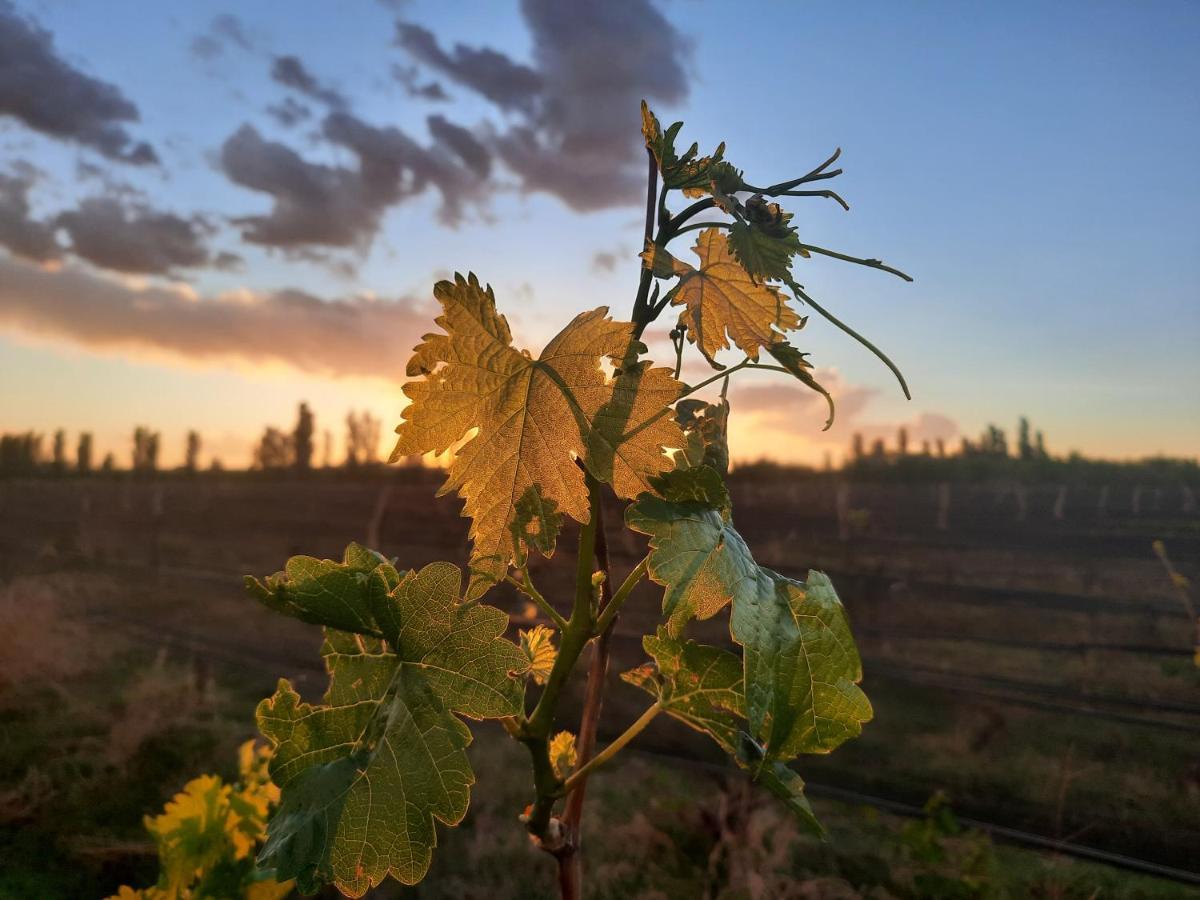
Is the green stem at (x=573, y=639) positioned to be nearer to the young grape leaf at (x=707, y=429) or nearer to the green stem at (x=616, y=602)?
the green stem at (x=616, y=602)

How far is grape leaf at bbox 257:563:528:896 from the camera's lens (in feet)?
2.29

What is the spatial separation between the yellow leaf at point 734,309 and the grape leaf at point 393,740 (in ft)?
1.15

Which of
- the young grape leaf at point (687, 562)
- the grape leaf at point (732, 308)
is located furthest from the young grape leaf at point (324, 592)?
the grape leaf at point (732, 308)

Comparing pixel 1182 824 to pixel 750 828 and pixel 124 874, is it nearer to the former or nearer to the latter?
pixel 750 828

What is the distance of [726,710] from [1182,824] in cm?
383

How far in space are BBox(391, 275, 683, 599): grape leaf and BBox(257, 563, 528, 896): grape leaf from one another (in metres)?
0.08

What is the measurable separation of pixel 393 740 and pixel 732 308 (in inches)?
21.1

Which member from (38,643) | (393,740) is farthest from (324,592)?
(38,643)

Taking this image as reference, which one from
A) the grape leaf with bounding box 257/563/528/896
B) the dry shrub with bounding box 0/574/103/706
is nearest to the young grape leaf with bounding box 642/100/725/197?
the grape leaf with bounding box 257/563/528/896

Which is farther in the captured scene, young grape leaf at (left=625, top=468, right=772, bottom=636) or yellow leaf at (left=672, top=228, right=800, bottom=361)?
yellow leaf at (left=672, top=228, right=800, bottom=361)

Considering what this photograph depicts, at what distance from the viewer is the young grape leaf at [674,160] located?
2.39 ft

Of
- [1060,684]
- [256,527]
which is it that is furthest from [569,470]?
[256,527]

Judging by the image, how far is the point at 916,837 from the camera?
8.54ft

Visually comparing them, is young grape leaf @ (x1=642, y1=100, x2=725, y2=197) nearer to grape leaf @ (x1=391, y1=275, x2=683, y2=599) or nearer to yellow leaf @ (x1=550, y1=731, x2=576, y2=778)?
grape leaf @ (x1=391, y1=275, x2=683, y2=599)
